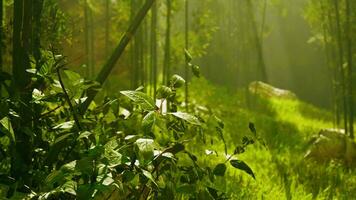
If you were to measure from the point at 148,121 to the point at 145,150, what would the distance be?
10 cm

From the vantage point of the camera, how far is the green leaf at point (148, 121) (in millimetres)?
1380

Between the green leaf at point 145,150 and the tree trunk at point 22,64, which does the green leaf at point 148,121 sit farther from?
the tree trunk at point 22,64

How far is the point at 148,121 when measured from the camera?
1.40 m

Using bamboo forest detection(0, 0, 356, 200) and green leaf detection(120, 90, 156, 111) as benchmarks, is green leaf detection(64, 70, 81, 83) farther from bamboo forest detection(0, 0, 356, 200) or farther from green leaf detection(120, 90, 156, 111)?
green leaf detection(120, 90, 156, 111)

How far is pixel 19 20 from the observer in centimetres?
193

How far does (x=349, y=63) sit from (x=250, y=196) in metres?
3.73

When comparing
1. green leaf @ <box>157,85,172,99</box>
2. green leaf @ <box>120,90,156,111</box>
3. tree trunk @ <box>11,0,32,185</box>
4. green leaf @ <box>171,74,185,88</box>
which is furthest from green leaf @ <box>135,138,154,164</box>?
tree trunk @ <box>11,0,32,185</box>

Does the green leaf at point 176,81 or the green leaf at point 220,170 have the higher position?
the green leaf at point 176,81

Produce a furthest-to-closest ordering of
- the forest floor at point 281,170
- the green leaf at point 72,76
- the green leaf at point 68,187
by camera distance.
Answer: the forest floor at point 281,170
the green leaf at point 72,76
the green leaf at point 68,187

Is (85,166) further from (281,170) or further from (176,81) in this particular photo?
(281,170)

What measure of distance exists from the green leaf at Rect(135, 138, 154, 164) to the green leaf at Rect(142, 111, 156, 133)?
0.03 meters

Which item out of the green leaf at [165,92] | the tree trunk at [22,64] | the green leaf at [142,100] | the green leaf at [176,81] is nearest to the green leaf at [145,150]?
the green leaf at [142,100]

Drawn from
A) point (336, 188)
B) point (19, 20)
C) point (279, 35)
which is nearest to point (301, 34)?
point (279, 35)

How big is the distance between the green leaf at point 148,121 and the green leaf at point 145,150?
0.03m
